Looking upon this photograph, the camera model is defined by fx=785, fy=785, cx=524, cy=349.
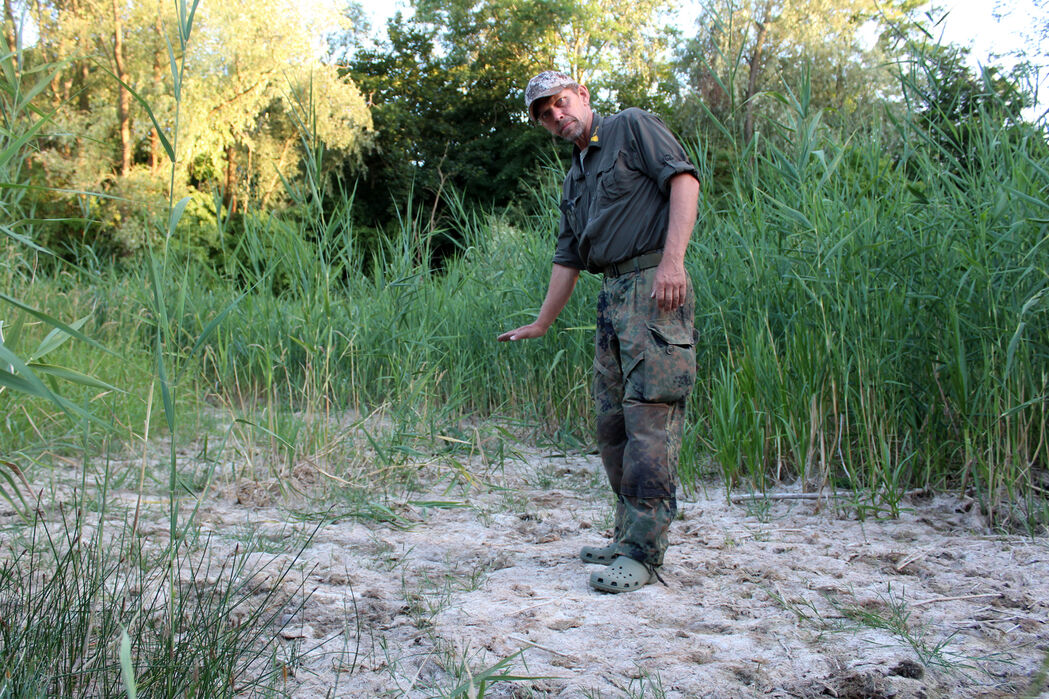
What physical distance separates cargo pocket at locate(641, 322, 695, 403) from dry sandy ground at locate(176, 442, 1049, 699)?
0.63 meters

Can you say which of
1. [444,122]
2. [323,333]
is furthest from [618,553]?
[444,122]

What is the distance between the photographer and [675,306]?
8.62ft

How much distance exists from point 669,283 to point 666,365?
0.90ft

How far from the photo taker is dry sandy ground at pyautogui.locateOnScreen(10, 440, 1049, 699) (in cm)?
188

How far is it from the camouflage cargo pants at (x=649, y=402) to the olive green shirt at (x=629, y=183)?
129 millimetres

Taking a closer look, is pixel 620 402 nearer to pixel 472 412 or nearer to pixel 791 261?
pixel 791 261

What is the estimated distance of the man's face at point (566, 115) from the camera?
2.85 m

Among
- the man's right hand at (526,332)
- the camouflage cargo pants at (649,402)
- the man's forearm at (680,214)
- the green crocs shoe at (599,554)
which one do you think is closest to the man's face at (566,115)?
the man's forearm at (680,214)

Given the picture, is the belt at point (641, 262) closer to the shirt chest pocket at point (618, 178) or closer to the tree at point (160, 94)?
the shirt chest pocket at point (618, 178)

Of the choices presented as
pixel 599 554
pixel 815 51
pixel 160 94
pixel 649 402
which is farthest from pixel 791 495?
pixel 815 51

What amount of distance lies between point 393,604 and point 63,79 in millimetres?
16094

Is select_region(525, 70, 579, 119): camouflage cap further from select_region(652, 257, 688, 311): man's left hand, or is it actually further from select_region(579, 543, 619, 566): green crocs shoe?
select_region(579, 543, 619, 566): green crocs shoe

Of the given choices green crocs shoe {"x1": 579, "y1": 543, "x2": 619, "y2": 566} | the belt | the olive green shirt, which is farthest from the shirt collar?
green crocs shoe {"x1": 579, "y1": 543, "x2": 619, "y2": 566}

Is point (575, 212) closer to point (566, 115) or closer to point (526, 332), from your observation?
Result: point (566, 115)
